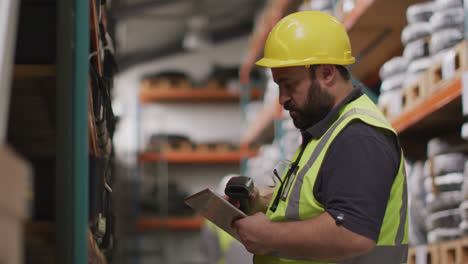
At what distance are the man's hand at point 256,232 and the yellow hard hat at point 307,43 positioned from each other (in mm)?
574

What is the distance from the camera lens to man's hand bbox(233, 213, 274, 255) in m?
2.47

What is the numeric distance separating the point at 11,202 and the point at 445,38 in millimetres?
3104

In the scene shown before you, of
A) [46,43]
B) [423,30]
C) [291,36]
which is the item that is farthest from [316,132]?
[423,30]

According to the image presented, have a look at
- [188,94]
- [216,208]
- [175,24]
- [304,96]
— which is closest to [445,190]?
[304,96]

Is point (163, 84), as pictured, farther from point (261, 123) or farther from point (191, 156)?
point (261, 123)

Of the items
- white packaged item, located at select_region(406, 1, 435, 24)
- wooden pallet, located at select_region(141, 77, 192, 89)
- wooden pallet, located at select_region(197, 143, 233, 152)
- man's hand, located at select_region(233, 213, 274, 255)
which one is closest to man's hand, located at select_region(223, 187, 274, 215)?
man's hand, located at select_region(233, 213, 274, 255)

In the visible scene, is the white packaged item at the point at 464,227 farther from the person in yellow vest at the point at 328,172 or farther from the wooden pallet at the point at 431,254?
the person in yellow vest at the point at 328,172

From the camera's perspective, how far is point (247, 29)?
47.8 feet

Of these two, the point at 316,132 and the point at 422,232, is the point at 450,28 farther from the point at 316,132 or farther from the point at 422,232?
the point at 316,132

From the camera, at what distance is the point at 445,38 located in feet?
13.0

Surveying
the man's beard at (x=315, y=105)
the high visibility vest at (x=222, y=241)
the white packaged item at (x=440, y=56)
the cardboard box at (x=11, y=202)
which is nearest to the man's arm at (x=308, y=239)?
the man's beard at (x=315, y=105)

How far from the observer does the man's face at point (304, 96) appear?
2.65 metres

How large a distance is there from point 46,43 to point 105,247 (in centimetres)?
113

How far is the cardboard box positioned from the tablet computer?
3.77 ft
